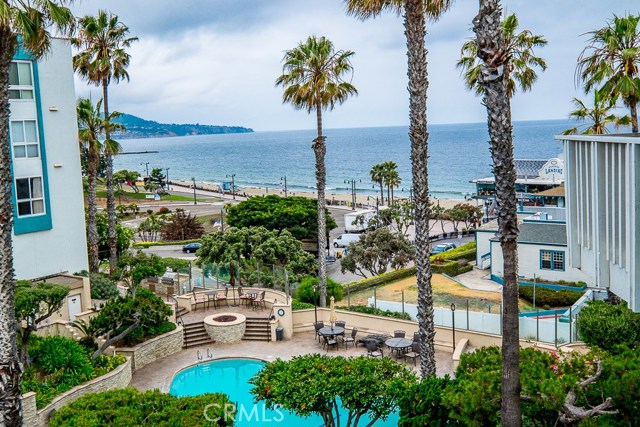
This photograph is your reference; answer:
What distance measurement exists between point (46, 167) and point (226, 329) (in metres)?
11.5

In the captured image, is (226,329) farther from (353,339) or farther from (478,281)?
(478,281)

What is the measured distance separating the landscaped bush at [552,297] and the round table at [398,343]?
Answer: 12194 millimetres

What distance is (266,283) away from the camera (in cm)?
2933

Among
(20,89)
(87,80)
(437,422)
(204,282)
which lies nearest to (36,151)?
(20,89)

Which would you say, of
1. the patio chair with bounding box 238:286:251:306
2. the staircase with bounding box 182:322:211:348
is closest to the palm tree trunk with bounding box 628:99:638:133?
the patio chair with bounding box 238:286:251:306

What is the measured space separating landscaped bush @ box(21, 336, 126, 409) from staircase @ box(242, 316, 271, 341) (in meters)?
6.66

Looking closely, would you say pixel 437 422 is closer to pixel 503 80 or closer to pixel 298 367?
pixel 298 367

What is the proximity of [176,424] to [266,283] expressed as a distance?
1721 cm

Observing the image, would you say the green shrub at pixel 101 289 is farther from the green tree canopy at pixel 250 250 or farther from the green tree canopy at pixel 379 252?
the green tree canopy at pixel 379 252

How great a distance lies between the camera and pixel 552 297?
30969mm

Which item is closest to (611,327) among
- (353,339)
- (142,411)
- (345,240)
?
(353,339)

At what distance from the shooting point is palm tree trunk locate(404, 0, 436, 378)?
1490cm

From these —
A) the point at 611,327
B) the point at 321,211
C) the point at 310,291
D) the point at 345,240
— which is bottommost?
the point at 345,240

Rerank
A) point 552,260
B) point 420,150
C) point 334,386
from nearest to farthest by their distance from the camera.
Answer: point 334,386, point 420,150, point 552,260
